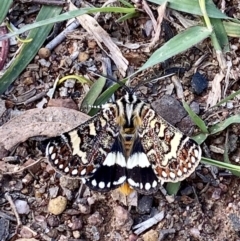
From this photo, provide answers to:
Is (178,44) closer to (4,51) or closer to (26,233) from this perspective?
(4,51)

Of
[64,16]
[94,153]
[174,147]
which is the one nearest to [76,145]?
[94,153]

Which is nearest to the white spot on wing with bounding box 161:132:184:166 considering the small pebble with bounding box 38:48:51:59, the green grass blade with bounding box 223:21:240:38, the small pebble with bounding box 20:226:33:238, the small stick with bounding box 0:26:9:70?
the green grass blade with bounding box 223:21:240:38

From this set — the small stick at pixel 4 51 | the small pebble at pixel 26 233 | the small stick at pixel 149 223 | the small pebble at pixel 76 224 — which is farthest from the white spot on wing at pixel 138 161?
the small stick at pixel 4 51

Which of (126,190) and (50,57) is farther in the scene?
(50,57)

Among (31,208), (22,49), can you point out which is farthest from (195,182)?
(22,49)

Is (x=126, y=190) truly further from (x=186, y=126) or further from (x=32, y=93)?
(x=32, y=93)

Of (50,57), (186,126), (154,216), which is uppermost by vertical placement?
(50,57)

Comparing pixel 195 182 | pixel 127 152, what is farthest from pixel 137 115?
pixel 195 182

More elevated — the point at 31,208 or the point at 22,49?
the point at 22,49
